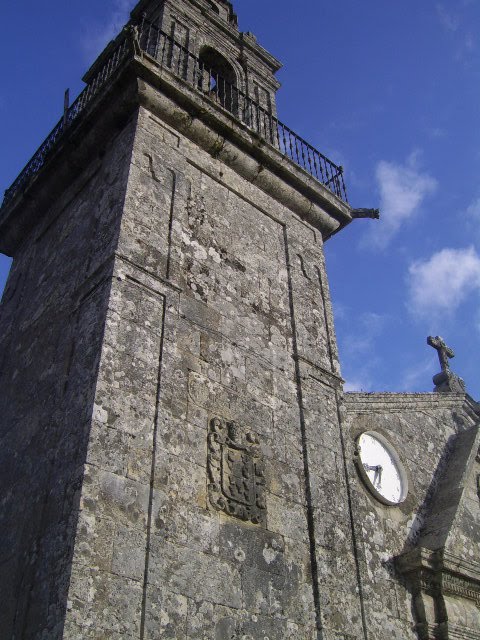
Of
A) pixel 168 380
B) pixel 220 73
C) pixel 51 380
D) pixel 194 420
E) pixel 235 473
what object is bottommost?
pixel 235 473

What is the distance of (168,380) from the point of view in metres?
5.48

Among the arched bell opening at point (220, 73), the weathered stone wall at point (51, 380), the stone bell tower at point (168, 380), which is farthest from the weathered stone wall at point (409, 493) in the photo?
the arched bell opening at point (220, 73)

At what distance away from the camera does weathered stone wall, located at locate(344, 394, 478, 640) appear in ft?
20.1

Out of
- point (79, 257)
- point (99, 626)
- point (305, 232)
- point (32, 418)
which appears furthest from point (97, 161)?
point (99, 626)

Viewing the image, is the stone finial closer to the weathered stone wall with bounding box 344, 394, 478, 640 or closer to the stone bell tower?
the weathered stone wall with bounding box 344, 394, 478, 640

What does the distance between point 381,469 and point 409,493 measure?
47 cm

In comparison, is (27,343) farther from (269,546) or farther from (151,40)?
(151,40)

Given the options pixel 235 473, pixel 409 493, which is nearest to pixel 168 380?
pixel 235 473

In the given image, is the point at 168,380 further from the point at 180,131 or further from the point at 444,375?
the point at 444,375

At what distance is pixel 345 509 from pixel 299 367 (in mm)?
1511

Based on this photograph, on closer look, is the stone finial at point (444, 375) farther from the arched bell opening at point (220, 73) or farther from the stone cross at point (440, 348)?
the arched bell opening at point (220, 73)

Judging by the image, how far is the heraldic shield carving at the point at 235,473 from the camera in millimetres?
5297

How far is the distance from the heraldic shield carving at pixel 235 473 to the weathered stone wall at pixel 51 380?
1173 millimetres

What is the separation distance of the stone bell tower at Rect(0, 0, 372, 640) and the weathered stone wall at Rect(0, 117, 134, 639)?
2 centimetres
